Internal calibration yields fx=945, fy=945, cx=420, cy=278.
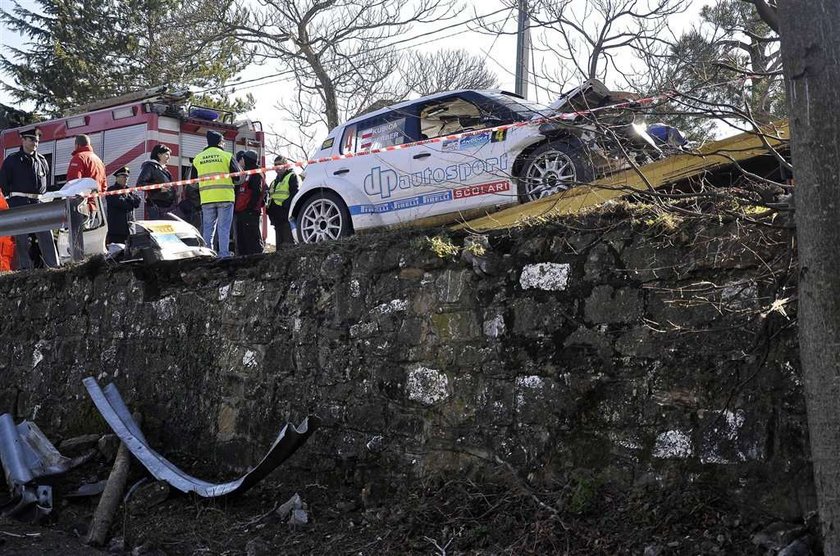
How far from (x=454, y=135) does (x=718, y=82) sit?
406cm

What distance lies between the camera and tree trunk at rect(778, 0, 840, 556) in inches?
146

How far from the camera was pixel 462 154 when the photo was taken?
28.1 feet

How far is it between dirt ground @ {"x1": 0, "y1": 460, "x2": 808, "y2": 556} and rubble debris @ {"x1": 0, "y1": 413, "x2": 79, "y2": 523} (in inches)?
6.5

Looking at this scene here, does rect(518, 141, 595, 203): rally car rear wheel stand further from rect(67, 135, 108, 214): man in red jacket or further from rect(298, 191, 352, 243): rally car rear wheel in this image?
rect(67, 135, 108, 214): man in red jacket

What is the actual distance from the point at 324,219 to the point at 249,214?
1826 mm

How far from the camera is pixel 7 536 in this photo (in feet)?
21.7

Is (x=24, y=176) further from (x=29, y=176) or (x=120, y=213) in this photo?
(x=120, y=213)

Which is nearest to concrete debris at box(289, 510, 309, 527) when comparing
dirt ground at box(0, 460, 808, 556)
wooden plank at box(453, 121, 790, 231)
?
dirt ground at box(0, 460, 808, 556)

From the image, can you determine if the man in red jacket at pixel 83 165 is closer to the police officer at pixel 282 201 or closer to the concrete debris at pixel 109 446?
the police officer at pixel 282 201

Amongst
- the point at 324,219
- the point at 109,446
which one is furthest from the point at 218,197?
the point at 109,446

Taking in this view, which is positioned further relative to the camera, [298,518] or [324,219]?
[324,219]

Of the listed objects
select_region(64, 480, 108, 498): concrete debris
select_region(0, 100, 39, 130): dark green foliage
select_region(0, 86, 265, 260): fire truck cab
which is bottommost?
select_region(64, 480, 108, 498): concrete debris

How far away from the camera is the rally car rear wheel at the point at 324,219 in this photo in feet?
31.0

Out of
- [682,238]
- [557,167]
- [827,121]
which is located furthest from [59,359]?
[827,121]
